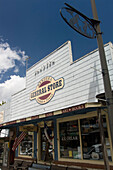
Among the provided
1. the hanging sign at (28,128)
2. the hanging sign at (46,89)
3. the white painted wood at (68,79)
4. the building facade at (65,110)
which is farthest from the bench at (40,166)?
the hanging sign at (46,89)

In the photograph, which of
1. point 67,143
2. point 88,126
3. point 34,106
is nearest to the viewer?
point 88,126

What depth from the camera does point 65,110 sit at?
5848 millimetres

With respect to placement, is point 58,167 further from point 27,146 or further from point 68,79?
point 68,79

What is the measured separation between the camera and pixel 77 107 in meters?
5.35

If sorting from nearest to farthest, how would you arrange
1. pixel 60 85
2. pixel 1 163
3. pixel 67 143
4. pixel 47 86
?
pixel 67 143 < pixel 60 85 < pixel 47 86 < pixel 1 163

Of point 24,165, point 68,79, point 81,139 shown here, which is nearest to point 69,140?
point 81,139

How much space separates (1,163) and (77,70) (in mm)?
10004

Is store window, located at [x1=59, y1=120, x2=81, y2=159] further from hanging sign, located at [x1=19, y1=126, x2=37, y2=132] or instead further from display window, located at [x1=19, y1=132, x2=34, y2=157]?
display window, located at [x1=19, y1=132, x2=34, y2=157]

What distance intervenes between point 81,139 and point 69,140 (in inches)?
32.8

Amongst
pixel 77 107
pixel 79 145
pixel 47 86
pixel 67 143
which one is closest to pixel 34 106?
pixel 47 86

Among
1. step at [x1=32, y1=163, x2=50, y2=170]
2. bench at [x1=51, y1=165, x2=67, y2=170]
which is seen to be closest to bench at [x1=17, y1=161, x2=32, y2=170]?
step at [x1=32, y1=163, x2=50, y2=170]

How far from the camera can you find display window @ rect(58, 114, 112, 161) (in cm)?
651

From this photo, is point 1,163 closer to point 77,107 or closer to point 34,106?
point 34,106

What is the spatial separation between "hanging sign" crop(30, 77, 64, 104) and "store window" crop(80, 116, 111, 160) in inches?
103
